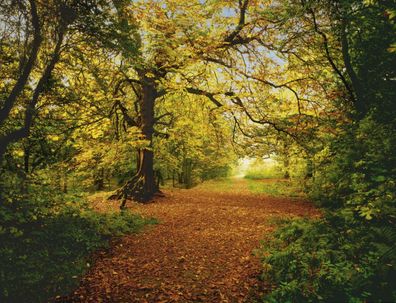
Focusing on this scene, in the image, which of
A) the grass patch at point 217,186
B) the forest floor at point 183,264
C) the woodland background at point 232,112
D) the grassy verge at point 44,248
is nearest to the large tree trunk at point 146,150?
the woodland background at point 232,112

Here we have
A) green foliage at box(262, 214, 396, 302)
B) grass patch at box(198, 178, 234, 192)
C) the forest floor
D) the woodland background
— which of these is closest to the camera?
Answer: green foliage at box(262, 214, 396, 302)

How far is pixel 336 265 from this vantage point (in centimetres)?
455

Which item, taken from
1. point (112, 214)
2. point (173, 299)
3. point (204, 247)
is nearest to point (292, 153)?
point (204, 247)

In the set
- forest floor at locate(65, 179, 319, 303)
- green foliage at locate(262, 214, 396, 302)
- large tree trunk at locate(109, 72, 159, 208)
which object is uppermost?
large tree trunk at locate(109, 72, 159, 208)

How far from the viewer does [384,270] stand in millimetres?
3889

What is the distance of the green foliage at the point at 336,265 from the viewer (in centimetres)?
389

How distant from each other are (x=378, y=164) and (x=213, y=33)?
9018 millimetres

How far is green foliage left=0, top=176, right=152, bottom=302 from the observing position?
5191 millimetres

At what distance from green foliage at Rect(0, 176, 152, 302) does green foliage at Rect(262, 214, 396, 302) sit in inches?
157

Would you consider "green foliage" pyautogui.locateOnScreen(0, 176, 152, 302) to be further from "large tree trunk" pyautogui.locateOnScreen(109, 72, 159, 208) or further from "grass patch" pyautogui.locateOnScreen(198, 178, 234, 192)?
"grass patch" pyautogui.locateOnScreen(198, 178, 234, 192)

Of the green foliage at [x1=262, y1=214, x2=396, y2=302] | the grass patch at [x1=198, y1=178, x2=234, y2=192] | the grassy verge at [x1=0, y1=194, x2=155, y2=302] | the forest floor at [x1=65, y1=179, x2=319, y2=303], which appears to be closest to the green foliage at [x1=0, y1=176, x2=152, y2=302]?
the grassy verge at [x1=0, y1=194, x2=155, y2=302]

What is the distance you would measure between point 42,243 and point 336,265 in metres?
5.67

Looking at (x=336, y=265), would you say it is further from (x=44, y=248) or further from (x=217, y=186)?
(x=217, y=186)

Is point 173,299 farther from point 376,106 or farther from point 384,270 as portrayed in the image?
point 376,106
